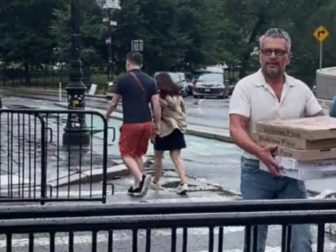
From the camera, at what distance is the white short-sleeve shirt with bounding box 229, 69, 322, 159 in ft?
19.4

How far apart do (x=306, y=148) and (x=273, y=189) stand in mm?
843

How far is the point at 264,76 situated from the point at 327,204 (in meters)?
1.67

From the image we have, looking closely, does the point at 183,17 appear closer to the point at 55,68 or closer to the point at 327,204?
the point at 55,68

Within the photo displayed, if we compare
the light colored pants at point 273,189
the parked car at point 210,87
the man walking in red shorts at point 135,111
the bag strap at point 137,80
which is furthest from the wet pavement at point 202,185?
the parked car at point 210,87

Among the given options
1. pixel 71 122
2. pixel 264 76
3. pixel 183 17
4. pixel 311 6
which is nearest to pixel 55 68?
pixel 183 17

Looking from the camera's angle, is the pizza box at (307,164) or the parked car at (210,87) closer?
the pizza box at (307,164)

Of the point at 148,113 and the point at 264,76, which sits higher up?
the point at 264,76

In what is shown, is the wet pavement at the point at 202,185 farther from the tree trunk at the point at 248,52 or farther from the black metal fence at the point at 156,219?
the tree trunk at the point at 248,52

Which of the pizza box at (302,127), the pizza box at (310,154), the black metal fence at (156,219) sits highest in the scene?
the pizza box at (302,127)

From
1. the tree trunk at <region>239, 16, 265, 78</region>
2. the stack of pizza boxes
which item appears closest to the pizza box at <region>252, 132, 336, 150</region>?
the stack of pizza boxes

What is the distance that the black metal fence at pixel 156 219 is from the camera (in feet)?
11.6

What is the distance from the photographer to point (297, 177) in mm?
5344

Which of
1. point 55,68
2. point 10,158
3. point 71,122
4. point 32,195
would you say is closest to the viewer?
point 32,195

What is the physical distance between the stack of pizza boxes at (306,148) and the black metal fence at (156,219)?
29.3 inches
